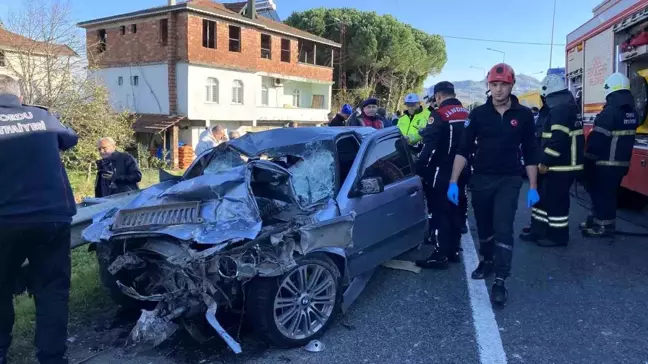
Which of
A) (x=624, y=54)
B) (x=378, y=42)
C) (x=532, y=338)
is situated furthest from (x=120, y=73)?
(x=532, y=338)

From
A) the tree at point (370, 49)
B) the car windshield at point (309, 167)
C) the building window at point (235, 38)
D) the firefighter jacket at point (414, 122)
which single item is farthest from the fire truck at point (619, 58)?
the tree at point (370, 49)

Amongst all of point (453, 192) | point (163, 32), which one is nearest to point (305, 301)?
point (453, 192)

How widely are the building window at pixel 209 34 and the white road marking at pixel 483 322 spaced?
83.9 ft

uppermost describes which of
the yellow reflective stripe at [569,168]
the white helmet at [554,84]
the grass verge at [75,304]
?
the white helmet at [554,84]

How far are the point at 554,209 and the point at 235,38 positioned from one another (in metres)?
27.0

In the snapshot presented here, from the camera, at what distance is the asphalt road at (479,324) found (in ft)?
11.2

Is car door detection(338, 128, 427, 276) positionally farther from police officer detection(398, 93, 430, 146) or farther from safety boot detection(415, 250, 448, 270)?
police officer detection(398, 93, 430, 146)

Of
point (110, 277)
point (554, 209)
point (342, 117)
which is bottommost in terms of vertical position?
point (110, 277)

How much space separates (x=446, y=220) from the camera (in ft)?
17.3

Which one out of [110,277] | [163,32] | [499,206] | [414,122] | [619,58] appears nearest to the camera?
[110,277]

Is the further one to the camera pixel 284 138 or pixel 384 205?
pixel 284 138

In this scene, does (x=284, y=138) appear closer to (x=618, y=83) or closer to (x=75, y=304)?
(x=75, y=304)

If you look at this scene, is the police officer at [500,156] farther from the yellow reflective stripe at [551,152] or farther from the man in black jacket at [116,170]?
the man in black jacket at [116,170]

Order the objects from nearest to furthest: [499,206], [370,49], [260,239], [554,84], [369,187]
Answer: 1. [260,239]
2. [369,187]
3. [499,206]
4. [554,84]
5. [370,49]
